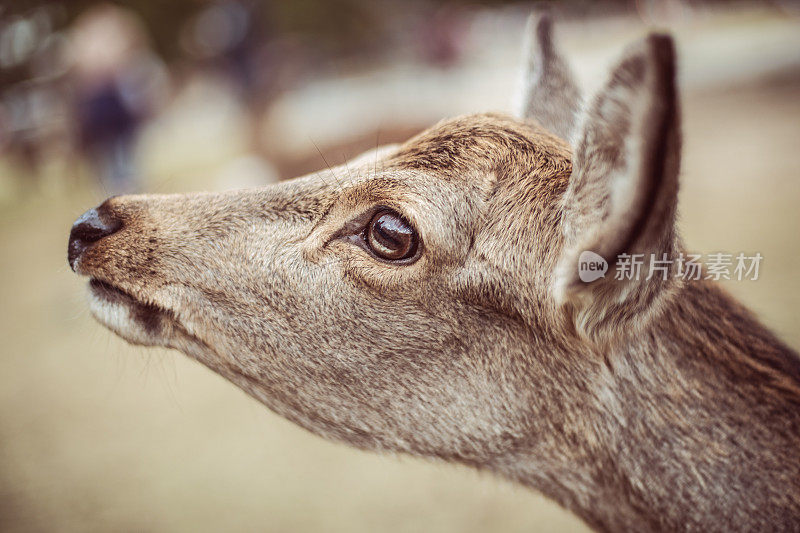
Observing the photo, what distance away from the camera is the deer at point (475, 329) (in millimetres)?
2176

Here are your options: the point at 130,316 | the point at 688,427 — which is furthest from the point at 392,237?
the point at 688,427

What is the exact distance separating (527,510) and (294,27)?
3386cm

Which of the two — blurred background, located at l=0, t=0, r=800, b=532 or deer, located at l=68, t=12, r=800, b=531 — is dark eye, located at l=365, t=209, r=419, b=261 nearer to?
deer, located at l=68, t=12, r=800, b=531

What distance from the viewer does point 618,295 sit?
1938 millimetres

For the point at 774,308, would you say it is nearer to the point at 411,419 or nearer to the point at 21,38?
the point at 411,419

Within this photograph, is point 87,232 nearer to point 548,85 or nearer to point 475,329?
point 475,329

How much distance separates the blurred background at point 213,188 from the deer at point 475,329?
15.1 inches

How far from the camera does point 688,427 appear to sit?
7.18ft

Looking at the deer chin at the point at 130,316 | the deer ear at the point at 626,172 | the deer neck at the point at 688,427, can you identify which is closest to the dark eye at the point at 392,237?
the deer ear at the point at 626,172

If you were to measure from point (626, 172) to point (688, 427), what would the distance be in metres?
1.06

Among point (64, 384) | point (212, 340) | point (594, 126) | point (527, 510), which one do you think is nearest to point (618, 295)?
point (594, 126)

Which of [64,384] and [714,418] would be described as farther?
[64,384]

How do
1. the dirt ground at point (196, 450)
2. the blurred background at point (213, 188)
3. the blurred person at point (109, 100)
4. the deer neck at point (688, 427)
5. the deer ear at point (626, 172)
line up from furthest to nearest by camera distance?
the blurred person at point (109, 100)
the blurred background at point (213, 188)
the dirt ground at point (196, 450)
the deer neck at point (688, 427)
the deer ear at point (626, 172)

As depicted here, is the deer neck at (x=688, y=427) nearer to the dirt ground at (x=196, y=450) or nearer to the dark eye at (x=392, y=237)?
the dirt ground at (x=196, y=450)
